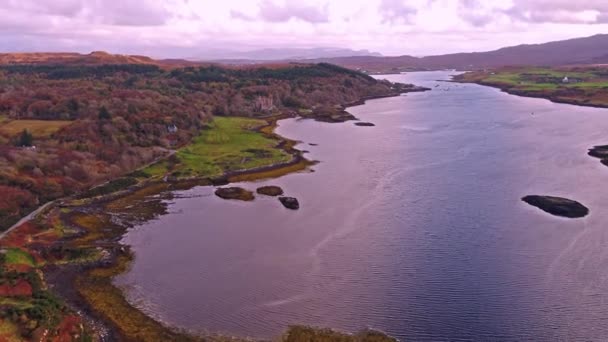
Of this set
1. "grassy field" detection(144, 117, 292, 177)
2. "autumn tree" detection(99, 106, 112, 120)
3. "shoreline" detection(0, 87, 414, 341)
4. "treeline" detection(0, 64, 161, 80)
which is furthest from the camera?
"treeline" detection(0, 64, 161, 80)

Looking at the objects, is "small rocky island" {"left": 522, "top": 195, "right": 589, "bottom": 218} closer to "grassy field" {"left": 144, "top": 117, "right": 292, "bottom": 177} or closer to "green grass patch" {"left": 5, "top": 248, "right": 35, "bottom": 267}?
→ "grassy field" {"left": 144, "top": 117, "right": 292, "bottom": 177}

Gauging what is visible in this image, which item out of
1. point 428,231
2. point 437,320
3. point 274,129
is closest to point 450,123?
point 274,129

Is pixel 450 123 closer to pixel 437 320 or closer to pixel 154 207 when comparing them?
pixel 154 207

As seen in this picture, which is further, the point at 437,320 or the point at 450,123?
the point at 450,123

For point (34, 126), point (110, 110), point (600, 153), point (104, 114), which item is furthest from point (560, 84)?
point (34, 126)

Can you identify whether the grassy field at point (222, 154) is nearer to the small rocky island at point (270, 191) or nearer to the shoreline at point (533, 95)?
the small rocky island at point (270, 191)

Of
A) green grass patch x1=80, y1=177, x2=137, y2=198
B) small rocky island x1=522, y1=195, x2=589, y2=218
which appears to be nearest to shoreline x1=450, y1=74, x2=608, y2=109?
small rocky island x1=522, y1=195, x2=589, y2=218

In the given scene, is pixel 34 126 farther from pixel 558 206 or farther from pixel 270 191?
pixel 558 206
